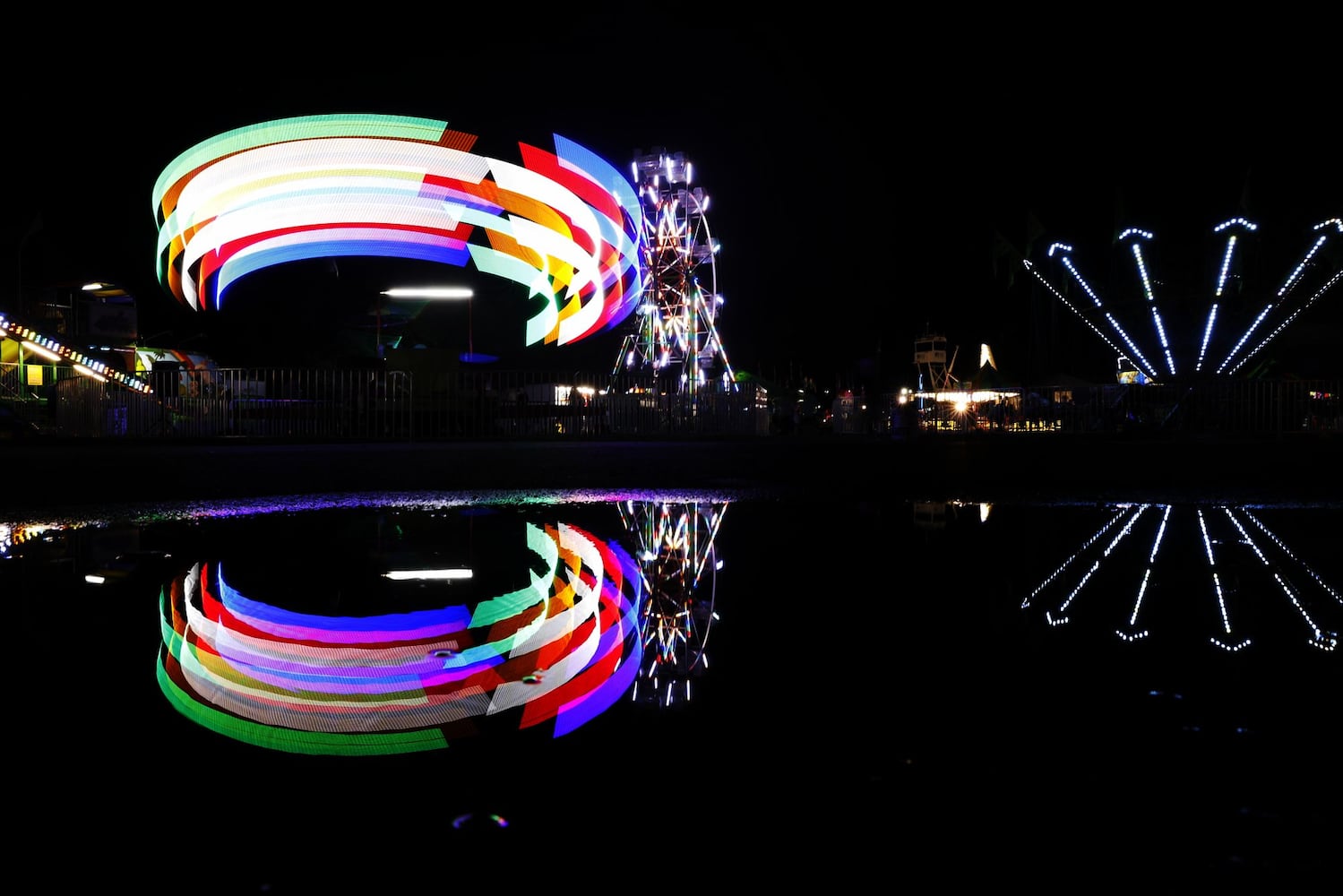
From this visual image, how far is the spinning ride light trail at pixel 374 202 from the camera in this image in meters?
14.4

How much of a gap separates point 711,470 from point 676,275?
21690 millimetres

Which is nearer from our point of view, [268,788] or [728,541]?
[268,788]

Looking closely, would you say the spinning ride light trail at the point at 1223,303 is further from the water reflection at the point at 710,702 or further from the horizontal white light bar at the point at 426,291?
the water reflection at the point at 710,702

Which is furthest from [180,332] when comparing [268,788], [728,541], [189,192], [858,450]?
[268,788]

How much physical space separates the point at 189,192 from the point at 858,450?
1180 centimetres

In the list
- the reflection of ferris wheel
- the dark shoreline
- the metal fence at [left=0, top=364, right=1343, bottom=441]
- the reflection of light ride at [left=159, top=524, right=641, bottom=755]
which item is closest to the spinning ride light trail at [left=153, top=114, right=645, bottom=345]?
the metal fence at [left=0, top=364, right=1343, bottom=441]

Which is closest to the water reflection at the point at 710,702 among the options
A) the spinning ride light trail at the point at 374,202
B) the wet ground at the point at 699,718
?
the wet ground at the point at 699,718

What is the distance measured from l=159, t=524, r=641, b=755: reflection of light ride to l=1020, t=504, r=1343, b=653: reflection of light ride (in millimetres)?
1611

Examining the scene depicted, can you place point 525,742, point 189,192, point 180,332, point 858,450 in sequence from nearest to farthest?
point 525,742 < point 858,450 < point 189,192 < point 180,332

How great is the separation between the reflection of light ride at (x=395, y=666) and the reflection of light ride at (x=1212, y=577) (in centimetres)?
161

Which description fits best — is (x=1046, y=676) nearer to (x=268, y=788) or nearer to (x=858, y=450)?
(x=268, y=788)

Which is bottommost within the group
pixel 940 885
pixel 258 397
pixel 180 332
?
pixel 940 885

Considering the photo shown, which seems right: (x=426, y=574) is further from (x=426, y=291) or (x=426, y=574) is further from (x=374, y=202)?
(x=426, y=291)

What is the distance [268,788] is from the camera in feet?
5.33
